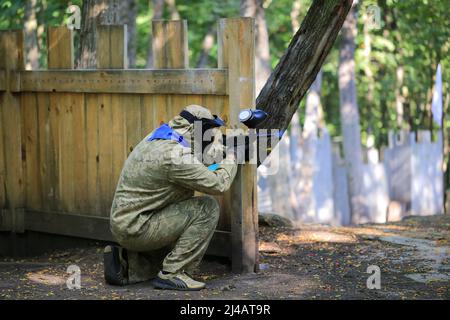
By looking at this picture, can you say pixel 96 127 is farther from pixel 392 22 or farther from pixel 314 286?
pixel 392 22

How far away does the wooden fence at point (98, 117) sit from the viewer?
677cm

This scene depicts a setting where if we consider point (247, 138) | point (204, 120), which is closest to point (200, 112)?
point (204, 120)

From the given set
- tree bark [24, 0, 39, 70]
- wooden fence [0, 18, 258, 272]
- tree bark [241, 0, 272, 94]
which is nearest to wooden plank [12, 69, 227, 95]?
wooden fence [0, 18, 258, 272]

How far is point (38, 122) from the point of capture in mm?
8586

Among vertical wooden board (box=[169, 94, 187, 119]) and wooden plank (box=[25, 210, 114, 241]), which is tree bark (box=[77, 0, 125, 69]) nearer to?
wooden plank (box=[25, 210, 114, 241])

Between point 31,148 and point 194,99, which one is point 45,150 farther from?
point 194,99

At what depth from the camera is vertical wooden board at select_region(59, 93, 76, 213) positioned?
8.29m

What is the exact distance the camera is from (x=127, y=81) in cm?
760

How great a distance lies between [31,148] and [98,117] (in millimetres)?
1044

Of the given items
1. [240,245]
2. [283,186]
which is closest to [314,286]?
[240,245]

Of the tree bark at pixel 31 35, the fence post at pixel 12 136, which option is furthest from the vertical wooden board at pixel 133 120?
the tree bark at pixel 31 35

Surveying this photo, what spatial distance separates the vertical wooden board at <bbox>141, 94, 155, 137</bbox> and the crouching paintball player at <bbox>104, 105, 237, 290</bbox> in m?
1.04

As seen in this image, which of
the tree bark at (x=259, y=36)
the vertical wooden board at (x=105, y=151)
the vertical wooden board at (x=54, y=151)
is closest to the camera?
the vertical wooden board at (x=105, y=151)

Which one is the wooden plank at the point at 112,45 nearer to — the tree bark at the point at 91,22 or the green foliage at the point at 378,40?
the tree bark at the point at 91,22
